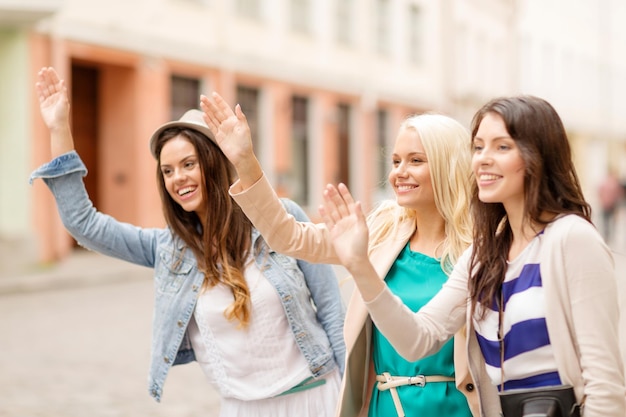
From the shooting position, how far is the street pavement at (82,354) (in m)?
6.40

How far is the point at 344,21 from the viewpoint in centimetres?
2488

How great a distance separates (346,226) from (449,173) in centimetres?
59

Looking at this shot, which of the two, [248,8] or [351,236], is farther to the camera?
[248,8]

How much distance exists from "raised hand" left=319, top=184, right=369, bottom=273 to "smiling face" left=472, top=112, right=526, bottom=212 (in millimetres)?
332

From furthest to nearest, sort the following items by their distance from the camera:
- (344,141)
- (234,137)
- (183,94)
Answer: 1. (344,141)
2. (183,94)
3. (234,137)

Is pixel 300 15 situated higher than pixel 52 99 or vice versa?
pixel 300 15

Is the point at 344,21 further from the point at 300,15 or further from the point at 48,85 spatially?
the point at 48,85

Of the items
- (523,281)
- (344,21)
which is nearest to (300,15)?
(344,21)

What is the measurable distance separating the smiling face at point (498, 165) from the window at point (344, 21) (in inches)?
878

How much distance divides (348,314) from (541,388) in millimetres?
809

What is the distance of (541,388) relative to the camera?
2270mm

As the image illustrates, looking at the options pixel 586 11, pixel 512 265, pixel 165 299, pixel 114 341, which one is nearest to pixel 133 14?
pixel 114 341

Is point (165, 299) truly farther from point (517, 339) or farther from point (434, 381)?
point (517, 339)

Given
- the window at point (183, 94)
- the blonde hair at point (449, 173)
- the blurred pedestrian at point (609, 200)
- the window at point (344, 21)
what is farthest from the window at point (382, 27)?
the blonde hair at point (449, 173)
